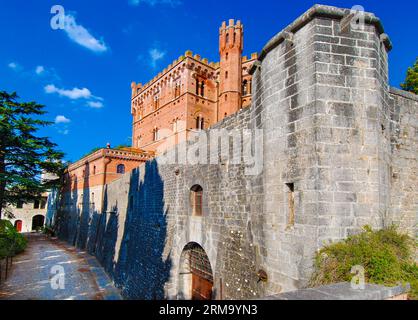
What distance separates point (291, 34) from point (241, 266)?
4.89 metres

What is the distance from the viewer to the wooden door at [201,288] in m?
8.16

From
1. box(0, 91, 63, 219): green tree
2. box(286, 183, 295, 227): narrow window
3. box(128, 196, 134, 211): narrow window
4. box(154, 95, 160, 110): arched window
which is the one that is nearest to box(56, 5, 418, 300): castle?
box(286, 183, 295, 227): narrow window

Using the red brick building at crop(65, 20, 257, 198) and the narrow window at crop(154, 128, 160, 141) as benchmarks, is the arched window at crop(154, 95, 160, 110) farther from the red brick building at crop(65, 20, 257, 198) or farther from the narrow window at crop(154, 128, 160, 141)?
the narrow window at crop(154, 128, 160, 141)

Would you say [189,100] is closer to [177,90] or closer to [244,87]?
[177,90]

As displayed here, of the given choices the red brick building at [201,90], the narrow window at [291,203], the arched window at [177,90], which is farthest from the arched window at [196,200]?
the arched window at [177,90]

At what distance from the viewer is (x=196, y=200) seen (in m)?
9.27

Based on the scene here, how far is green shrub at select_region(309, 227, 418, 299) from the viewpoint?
11.6 ft

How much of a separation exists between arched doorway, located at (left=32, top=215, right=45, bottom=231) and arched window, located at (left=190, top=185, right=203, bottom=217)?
52295 mm

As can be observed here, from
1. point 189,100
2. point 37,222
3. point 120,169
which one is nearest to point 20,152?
point 120,169

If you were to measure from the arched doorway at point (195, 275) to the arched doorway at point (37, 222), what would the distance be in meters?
51.5

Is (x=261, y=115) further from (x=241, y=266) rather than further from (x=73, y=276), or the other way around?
(x=73, y=276)

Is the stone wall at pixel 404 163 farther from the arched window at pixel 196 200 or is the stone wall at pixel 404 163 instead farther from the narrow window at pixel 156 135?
the narrow window at pixel 156 135

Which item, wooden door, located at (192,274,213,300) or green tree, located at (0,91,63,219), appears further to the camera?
green tree, located at (0,91,63,219)

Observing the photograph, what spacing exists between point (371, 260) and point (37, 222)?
60.0m
